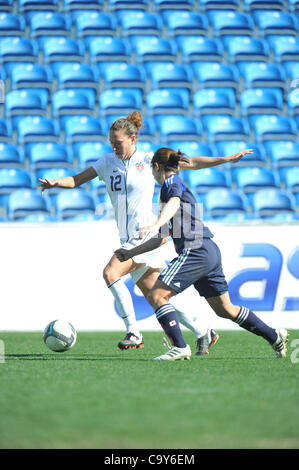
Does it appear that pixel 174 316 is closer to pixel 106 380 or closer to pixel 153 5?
pixel 106 380

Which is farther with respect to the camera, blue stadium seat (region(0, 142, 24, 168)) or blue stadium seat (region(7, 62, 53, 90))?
blue stadium seat (region(7, 62, 53, 90))

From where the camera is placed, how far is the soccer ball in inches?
269

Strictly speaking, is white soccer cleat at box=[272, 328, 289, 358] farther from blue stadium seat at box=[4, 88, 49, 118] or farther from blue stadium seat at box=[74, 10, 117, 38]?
blue stadium seat at box=[74, 10, 117, 38]

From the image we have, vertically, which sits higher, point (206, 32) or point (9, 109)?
point (206, 32)

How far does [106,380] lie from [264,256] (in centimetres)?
542

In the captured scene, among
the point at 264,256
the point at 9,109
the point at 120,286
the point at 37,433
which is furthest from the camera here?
the point at 9,109

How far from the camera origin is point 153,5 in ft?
53.2

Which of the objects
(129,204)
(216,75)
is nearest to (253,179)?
(216,75)

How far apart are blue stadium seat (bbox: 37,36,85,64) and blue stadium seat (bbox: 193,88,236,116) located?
2.56m

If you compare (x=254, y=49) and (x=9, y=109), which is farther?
(x=254, y=49)

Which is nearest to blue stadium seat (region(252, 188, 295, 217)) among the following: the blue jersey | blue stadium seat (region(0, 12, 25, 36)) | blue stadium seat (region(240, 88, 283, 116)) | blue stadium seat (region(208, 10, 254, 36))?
blue stadium seat (region(240, 88, 283, 116))

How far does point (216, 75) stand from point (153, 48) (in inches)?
56.4

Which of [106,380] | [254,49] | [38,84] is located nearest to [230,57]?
[254,49]

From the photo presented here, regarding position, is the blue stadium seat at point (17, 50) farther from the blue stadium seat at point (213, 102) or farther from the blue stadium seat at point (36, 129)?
the blue stadium seat at point (213, 102)
